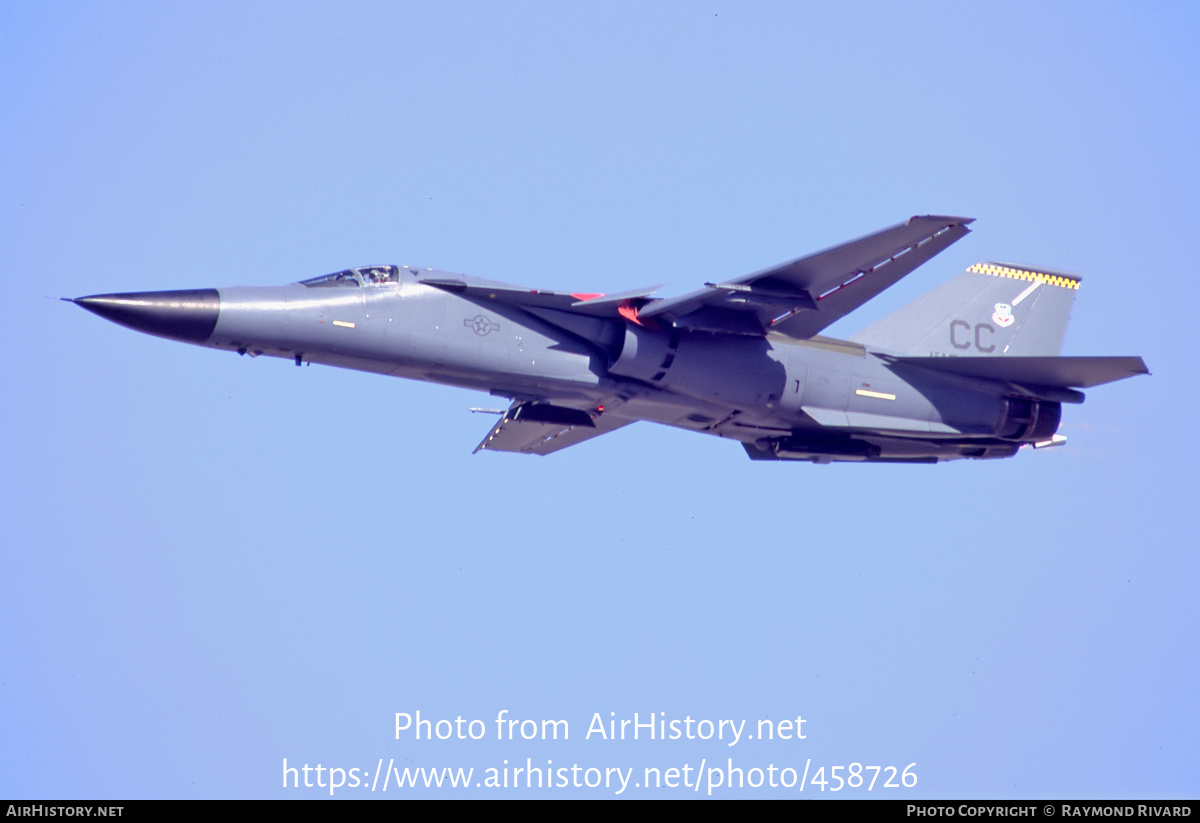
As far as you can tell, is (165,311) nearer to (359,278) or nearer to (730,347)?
(359,278)

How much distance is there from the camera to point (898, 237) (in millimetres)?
18938

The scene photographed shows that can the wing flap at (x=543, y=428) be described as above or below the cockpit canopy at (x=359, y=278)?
below

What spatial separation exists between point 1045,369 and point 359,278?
31.8 feet

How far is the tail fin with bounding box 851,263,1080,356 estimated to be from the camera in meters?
22.1

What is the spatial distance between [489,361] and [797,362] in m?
4.36

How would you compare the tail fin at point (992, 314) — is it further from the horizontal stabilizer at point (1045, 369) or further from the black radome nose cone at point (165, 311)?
the black radome nose cone at point (165, 311)

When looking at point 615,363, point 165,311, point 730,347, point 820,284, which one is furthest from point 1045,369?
point 165,311

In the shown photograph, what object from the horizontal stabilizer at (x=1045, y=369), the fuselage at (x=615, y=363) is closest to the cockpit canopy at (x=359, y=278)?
the fuselage at (x=615, y=363)

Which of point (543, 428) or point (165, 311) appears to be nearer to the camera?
point (165, 311)

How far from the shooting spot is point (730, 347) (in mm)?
20094

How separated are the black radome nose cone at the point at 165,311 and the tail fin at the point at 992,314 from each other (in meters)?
9.74

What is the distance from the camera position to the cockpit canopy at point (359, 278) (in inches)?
748

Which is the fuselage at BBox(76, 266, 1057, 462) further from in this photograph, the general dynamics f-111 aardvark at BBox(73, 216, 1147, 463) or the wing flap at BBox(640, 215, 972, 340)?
the wing flap at BBox(640, 215, 972, 340)
